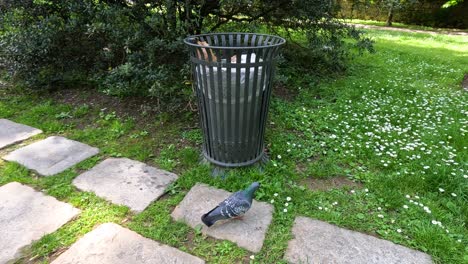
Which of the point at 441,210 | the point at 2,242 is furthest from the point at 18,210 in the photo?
the point at 441,210

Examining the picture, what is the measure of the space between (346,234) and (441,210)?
79cm

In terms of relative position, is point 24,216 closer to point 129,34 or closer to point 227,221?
point 227,221

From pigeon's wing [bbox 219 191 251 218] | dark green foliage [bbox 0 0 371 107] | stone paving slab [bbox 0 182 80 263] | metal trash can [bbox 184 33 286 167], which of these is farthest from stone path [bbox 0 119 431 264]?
dark green foliage [bbox 0 0 371 107]

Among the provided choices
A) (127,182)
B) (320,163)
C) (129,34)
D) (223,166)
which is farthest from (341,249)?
(129,34)

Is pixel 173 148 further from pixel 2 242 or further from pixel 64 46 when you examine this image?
pixel 64 46

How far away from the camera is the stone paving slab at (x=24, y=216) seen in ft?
5.83

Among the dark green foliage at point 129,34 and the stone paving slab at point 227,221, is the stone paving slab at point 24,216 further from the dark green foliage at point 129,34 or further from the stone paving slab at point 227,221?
the dark green foliage at point 129,34

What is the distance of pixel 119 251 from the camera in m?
1.73

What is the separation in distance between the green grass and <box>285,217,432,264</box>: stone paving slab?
2.6 inches

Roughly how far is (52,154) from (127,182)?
893 millimetres

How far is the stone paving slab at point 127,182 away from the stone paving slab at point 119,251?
278mm

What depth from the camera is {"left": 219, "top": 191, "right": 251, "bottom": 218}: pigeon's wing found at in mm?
1852

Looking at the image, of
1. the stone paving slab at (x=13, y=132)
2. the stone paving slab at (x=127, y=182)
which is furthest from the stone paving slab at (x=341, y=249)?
the stone paving slab at (x=13, y=132)

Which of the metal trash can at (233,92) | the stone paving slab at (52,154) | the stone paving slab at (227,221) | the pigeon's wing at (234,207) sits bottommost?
the stone paving slab at (227,221)
